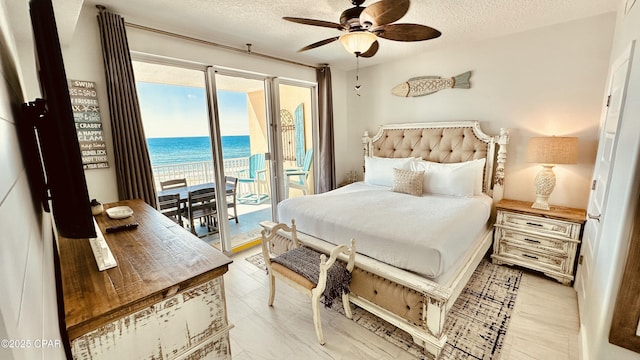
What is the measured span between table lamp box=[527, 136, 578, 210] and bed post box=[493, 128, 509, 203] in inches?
13.0

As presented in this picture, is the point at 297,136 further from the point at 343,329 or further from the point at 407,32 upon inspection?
the point at 343,329

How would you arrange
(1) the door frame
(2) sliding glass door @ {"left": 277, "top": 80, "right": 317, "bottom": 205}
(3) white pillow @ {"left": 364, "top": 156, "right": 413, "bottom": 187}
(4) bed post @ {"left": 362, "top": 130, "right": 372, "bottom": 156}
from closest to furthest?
(3) white pillow @ {"left": 364, "top": 156, "right": 413, "bottom": 187} → (1) the door frame → (2) sliding glass door @ {"left": 277, "top": 80, "right": 317, "bottom": 205} → (4) bed post @ {"left": 362, "top": 130, "right": 372, "bottom": 156}

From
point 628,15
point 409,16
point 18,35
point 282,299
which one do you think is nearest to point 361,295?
point 282,299

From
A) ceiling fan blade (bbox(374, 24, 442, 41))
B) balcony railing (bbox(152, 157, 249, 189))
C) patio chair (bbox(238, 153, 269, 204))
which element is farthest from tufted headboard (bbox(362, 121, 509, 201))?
balcony railing (bbox(152, 157, 249, 189))

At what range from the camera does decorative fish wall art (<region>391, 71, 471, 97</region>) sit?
3.17 metres

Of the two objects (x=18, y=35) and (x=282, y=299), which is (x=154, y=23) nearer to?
(x=18, y=35)

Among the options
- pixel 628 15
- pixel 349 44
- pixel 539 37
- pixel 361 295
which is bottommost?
pixel 361 295

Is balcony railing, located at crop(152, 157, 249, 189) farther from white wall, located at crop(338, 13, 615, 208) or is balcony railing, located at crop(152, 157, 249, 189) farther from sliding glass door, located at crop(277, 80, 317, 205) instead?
white wall, located at crop(338, 13, 615, 208)

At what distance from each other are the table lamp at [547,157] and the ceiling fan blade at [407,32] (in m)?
1.51

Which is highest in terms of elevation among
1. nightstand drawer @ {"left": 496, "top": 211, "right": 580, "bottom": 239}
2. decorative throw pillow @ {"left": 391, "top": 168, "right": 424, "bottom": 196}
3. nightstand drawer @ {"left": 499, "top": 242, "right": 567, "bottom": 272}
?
decorative throw pillow @ {"left": 391, "top": 168, "right": 424, "bottom": 196}

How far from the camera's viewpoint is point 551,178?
2.53 metres

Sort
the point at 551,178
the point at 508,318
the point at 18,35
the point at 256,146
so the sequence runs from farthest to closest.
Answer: the point at 256,146
the point at 551,178
the point at 508,318
the point at 18,35

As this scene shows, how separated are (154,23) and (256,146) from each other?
1762 mm

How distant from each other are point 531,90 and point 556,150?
2.55 feet
